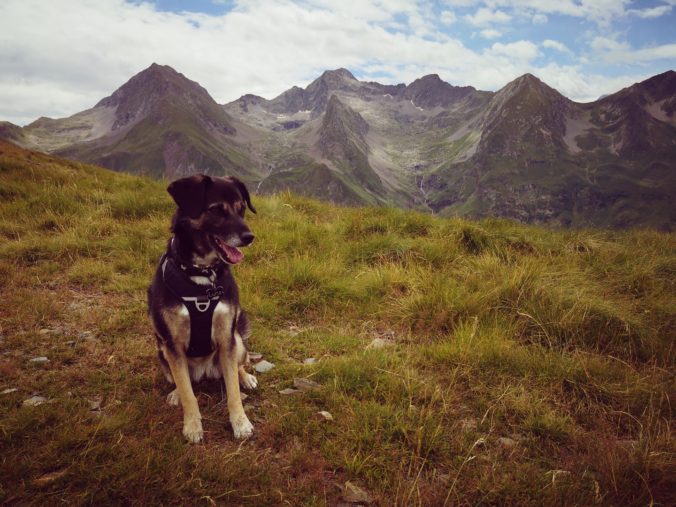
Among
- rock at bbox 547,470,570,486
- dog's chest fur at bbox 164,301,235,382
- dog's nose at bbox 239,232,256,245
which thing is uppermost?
dog's nose at bbox 239,232,256,245

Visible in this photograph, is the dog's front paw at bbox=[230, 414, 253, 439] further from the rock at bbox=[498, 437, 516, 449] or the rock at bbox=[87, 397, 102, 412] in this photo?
the rock at bbox=[498, 437, 516, 449]

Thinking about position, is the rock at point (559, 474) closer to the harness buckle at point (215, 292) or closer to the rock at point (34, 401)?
the harness buckle at point (215, 292)

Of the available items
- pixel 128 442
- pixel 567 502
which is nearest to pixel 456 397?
pixel 567 502

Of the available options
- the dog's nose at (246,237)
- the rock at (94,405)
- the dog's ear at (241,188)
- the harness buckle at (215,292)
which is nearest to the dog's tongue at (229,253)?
the dog's nose at (246,237)

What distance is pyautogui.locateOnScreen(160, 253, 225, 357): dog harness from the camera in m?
4.30

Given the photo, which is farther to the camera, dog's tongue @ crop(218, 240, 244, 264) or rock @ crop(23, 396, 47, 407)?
dog's tongue @ crop(218, 240, 244, 264)

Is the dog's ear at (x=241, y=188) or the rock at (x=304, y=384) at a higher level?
the dog's ear at (x=241, y=188)

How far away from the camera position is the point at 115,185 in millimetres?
14242

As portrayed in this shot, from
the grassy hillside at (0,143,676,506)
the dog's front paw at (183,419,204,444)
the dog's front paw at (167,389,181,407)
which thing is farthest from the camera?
the dog's front paw at (167,389,181,407)

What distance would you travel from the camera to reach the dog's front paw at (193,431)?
13.7 feet

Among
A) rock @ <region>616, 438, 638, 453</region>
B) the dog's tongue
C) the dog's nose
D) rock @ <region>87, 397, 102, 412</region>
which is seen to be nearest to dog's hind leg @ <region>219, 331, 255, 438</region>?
the dog's tongue

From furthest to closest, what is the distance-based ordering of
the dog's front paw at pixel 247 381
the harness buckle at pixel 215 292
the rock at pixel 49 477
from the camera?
the dog's front paw at pixel 247 381 → the harness buckle at pixel 215 292 → the rock at pixel 49 477

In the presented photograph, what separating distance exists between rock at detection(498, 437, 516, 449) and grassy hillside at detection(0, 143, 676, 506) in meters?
0.05

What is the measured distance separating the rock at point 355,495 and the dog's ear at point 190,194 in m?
3.39
